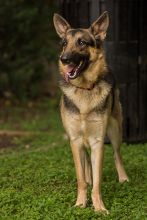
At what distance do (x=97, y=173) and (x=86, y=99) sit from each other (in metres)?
0.85

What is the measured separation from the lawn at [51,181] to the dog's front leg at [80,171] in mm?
136

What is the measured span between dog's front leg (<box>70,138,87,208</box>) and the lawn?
0.45 feet

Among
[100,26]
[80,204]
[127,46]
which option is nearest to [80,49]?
[100,26]

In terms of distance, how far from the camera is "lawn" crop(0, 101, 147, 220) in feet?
21.1

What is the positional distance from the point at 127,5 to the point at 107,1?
0.41 m

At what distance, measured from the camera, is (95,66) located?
6.80m

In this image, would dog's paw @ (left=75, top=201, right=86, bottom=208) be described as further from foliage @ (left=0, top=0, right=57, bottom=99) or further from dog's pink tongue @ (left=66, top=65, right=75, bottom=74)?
foliage @ (left=0, top=0, right=57, bottom=99)

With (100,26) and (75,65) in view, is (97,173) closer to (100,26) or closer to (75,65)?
(75,65)

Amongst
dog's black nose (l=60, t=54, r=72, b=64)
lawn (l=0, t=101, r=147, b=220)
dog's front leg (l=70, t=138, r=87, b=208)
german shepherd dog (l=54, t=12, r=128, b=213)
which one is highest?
dog's black nose (l=60, t=54, r=72, b=64)

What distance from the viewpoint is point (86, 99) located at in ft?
22.5

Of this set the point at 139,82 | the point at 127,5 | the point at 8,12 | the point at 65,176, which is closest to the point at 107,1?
the point at 127,5

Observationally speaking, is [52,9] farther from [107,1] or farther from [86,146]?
[86,146]

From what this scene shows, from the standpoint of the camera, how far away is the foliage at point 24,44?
1593 cm

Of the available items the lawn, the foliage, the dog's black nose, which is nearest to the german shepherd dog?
the dog's black nose
